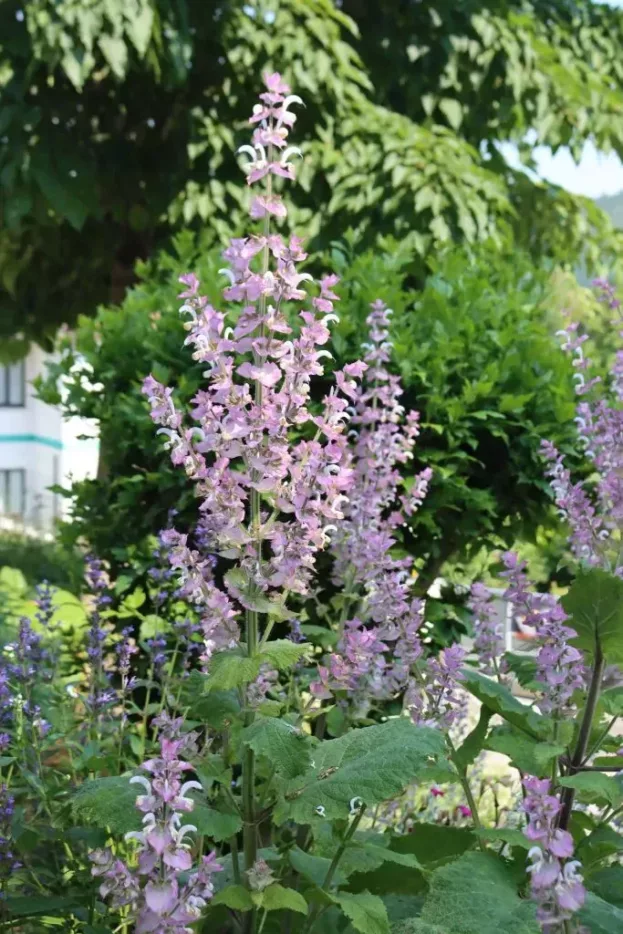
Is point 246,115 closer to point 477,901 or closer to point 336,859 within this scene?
point 336,859

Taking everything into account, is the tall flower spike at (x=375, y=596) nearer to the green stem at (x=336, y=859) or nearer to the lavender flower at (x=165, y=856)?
the green stem at (x=336, y=859)

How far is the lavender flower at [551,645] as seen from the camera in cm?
194

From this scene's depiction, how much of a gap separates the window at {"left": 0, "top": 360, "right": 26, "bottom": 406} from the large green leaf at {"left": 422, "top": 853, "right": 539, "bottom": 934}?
29.6 metres

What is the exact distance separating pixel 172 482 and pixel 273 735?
2259 millimetres

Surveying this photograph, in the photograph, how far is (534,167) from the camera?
12.1 meters

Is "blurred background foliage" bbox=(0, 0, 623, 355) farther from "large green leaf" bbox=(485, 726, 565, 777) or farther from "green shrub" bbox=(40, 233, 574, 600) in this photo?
Result: "large green leaf" bbox=(485, 726, 565, 777)

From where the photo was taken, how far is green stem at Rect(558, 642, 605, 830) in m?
2.08

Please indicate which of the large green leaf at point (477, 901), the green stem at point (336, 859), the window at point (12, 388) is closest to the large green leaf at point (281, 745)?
the green stem at point (336, 859)

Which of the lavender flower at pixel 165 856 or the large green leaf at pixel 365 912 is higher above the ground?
the lavender flower at pixel 165 856

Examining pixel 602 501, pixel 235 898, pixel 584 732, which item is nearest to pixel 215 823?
pixel 235 898

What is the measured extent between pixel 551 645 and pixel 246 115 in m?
8.08

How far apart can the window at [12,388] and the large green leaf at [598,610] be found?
29.6 metres

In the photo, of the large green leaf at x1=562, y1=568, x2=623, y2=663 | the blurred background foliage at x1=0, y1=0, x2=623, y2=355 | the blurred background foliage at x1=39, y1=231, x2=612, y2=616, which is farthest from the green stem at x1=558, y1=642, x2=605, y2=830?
the blurred background foliage at x1=0, y1=0, x2=623, y2=355

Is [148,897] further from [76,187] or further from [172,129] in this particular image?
[172,129]
